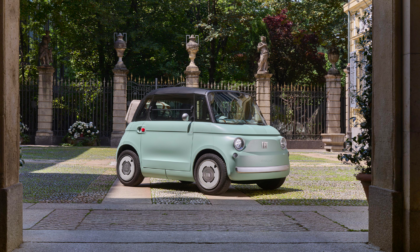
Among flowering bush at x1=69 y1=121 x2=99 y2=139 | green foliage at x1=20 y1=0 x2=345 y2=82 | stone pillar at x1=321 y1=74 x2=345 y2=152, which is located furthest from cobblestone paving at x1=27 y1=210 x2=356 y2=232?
green foliage at x1=20 y1=0 x2=345 y2=82

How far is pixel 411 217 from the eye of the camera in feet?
14.4

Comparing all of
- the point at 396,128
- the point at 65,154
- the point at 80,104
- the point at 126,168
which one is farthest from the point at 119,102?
the point at 396,128

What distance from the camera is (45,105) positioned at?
23.0 meters

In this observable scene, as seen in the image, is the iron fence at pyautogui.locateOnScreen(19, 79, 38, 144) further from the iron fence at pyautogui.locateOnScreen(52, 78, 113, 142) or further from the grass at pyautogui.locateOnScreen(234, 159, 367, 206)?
the grass at pyautogui.locateOnScreen(234, 159, 367, 206)

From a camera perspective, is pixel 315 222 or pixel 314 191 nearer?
pixel 315 222

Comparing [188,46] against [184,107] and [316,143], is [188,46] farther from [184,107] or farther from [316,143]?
[184,107]

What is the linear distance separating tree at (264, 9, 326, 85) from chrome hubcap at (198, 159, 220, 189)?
28.8 metres

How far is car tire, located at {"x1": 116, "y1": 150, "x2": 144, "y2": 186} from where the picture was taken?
9.19 meters

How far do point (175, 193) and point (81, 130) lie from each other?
15227 millimetres

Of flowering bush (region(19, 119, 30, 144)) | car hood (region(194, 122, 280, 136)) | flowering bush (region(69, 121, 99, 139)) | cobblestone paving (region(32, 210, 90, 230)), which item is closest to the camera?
cobblestone paving (region(32, 210, 90, 230))

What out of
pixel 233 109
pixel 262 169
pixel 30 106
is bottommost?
pixel 262 169

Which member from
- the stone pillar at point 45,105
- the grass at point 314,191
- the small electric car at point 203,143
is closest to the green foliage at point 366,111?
the grass at point 314,191

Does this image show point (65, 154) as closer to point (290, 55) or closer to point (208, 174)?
point (208, 174)

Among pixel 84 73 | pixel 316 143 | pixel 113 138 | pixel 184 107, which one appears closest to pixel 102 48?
pixel 84 73
